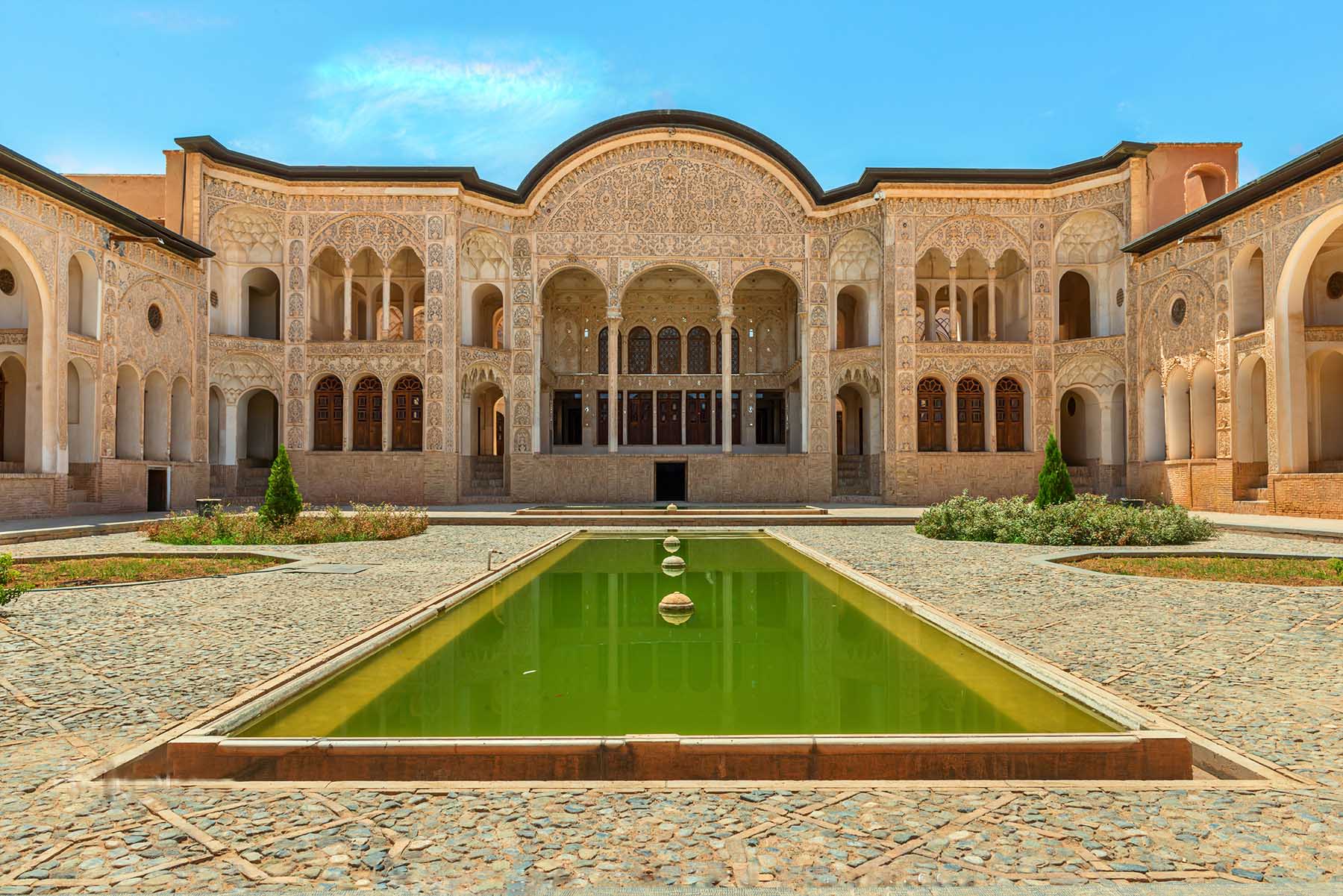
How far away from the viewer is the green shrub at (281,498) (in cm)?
1304

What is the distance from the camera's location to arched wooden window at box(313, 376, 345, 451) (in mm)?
23703

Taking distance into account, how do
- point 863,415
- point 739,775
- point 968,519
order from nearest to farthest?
point 739,775 → point 968,519 → point 863,415

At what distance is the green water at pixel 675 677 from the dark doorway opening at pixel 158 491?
16.5m

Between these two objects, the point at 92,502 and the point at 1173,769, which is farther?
the point at 92,502

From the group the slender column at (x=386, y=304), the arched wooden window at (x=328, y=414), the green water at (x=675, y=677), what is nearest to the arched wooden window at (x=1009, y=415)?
the green water at (x=675, y=677)

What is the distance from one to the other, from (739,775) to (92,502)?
20250 millimetres

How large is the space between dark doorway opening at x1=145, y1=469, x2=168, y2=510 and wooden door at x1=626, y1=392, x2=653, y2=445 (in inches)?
564

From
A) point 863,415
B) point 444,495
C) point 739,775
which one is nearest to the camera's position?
point 739,775

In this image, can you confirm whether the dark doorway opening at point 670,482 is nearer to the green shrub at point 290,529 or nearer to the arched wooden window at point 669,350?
the arched wooden window at point 669,350

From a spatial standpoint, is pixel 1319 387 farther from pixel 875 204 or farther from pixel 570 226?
pixel 570 226

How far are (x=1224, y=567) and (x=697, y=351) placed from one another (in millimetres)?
21279

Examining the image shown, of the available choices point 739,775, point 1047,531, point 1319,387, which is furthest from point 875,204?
point 739,775

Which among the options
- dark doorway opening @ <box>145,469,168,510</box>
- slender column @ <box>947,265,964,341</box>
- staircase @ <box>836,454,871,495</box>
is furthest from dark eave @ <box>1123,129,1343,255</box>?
dark doorway opening @ <box>145,469,168,510</box>

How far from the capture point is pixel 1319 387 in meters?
18.7
